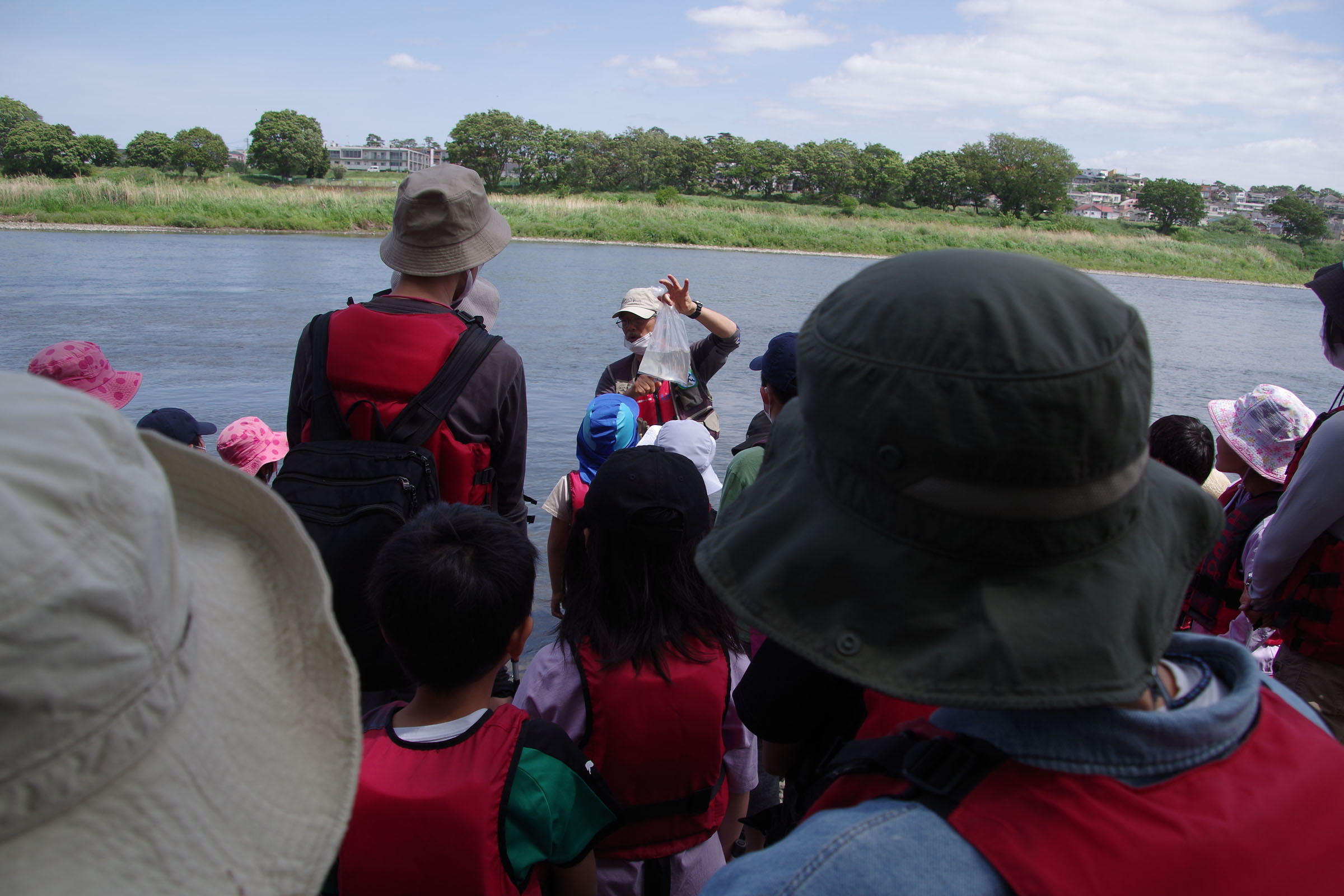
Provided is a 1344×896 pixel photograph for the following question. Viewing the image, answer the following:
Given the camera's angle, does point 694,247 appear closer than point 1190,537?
No

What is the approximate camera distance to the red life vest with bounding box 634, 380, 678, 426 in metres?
4.19

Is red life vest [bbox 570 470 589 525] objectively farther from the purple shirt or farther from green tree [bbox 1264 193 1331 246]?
green tree [bbox 1264 193 1331 246]

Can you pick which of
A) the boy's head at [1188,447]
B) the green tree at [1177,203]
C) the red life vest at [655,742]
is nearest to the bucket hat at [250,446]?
the red life vest at [655,742]

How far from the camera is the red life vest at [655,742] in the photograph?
6.12 ft

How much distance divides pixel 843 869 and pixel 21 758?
1.99 ft

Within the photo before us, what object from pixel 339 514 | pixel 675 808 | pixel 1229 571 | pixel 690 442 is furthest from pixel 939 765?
pixel 1229 571

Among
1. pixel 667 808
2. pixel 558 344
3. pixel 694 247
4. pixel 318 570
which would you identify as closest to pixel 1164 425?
pixel 667 808

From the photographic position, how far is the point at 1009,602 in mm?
740

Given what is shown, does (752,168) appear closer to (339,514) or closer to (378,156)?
(339,514)

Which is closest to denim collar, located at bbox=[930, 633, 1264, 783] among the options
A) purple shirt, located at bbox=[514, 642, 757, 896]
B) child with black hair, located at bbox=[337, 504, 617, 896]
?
child with black hair, located at bbox=[337, 504, 617, 896]

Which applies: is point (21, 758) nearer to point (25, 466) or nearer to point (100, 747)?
point (100, 747)

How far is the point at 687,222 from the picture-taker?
124 feet

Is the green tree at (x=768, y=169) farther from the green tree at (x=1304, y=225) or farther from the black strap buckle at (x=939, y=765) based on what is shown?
the black strap buckle at (x=939, y=765)

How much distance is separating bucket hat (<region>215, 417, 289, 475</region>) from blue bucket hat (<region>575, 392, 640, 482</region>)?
1.27 m
